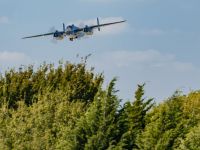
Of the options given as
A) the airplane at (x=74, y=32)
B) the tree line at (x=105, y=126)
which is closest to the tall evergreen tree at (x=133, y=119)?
the tree line at (x=105, y=126)

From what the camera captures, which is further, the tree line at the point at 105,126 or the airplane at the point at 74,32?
the airplane at the point at 74,32

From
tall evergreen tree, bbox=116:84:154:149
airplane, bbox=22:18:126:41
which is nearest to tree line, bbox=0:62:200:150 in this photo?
tall evergreen tree, bbox=116:84:154:149

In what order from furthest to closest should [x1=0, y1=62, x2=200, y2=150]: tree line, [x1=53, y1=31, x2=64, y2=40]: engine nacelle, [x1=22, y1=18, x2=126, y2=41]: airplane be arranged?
[x1=53, y1=31, x2=64, y2=40]: engine nacelle → [x1=22, y1=18, x2=126, y2=41]: airplane → [x1=0, y1=62, x2=200, y2=150]: tree line

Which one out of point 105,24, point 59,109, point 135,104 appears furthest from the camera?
point 105,24

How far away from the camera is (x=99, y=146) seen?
5769 cm

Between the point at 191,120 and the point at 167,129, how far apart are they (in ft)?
11.1

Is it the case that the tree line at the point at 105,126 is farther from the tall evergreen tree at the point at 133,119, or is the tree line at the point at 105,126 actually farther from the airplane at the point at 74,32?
the airplane at the point at 74,32

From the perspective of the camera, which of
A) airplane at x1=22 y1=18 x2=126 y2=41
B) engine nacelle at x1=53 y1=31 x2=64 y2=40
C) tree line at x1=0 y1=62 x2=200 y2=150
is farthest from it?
engine nacelle at x1=53 y1=31 x2=64 y2=40

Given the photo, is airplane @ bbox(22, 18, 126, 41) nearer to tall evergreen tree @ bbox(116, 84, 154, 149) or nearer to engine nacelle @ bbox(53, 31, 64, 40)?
engine nacelle @ bbox(53, 31, 64, 40)

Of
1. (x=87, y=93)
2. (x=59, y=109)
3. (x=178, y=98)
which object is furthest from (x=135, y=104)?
(x=87, y=93)

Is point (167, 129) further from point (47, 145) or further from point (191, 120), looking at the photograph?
point (47, 145)

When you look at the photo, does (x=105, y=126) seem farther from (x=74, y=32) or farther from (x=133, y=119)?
(x=74, y=32)

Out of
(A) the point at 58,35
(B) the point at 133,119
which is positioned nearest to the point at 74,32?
(A) the point at 58,35

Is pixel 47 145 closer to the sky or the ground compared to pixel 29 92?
closer to the ground
